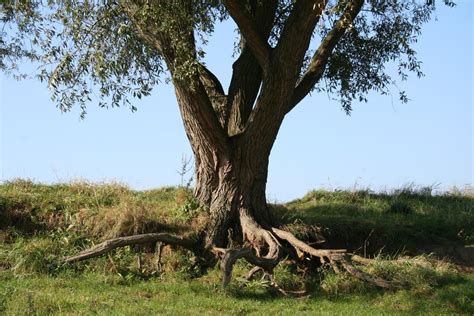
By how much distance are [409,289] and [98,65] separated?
6579 mm

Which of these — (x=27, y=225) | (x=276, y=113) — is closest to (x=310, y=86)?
(x=276, y=113)

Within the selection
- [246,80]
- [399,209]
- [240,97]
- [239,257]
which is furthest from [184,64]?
[399,209]

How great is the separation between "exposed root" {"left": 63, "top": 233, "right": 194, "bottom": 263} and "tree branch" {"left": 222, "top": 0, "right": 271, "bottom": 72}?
3.58m

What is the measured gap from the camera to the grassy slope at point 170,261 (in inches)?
413

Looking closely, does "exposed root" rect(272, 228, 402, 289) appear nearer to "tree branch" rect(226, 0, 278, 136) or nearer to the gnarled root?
the gnarled root

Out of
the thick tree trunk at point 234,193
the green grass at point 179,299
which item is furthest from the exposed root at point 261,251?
the green grass at point 179,299

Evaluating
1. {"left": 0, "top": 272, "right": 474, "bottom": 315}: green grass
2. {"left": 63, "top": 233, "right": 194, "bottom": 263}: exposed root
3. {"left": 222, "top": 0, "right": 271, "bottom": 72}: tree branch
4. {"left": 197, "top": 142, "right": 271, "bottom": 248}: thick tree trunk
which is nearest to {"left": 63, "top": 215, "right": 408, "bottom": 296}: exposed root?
{"left": 63, "top": 233, "right": 194, "bottom": 263}: exposed root

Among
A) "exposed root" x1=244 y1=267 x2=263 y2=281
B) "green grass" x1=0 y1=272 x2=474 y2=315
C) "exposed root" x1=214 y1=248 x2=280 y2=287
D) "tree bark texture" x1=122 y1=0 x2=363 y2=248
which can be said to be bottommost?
"green grass" x1=0 y1=272 x2=474 y2=315

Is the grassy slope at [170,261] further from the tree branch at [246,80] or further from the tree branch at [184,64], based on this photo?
the tree branch at [246,80]

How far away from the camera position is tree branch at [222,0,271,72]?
1204 centimetres

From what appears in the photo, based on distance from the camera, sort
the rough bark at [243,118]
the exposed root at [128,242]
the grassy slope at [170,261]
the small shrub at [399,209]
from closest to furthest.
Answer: the grassy slope at [170,261] → the exposed root at [128,242] → the rough bark at [243,118] → the small shrub at [399,209]

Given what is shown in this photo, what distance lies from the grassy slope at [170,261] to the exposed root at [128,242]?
0.24 m

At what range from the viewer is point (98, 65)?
12.4m

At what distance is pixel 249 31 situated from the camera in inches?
492
